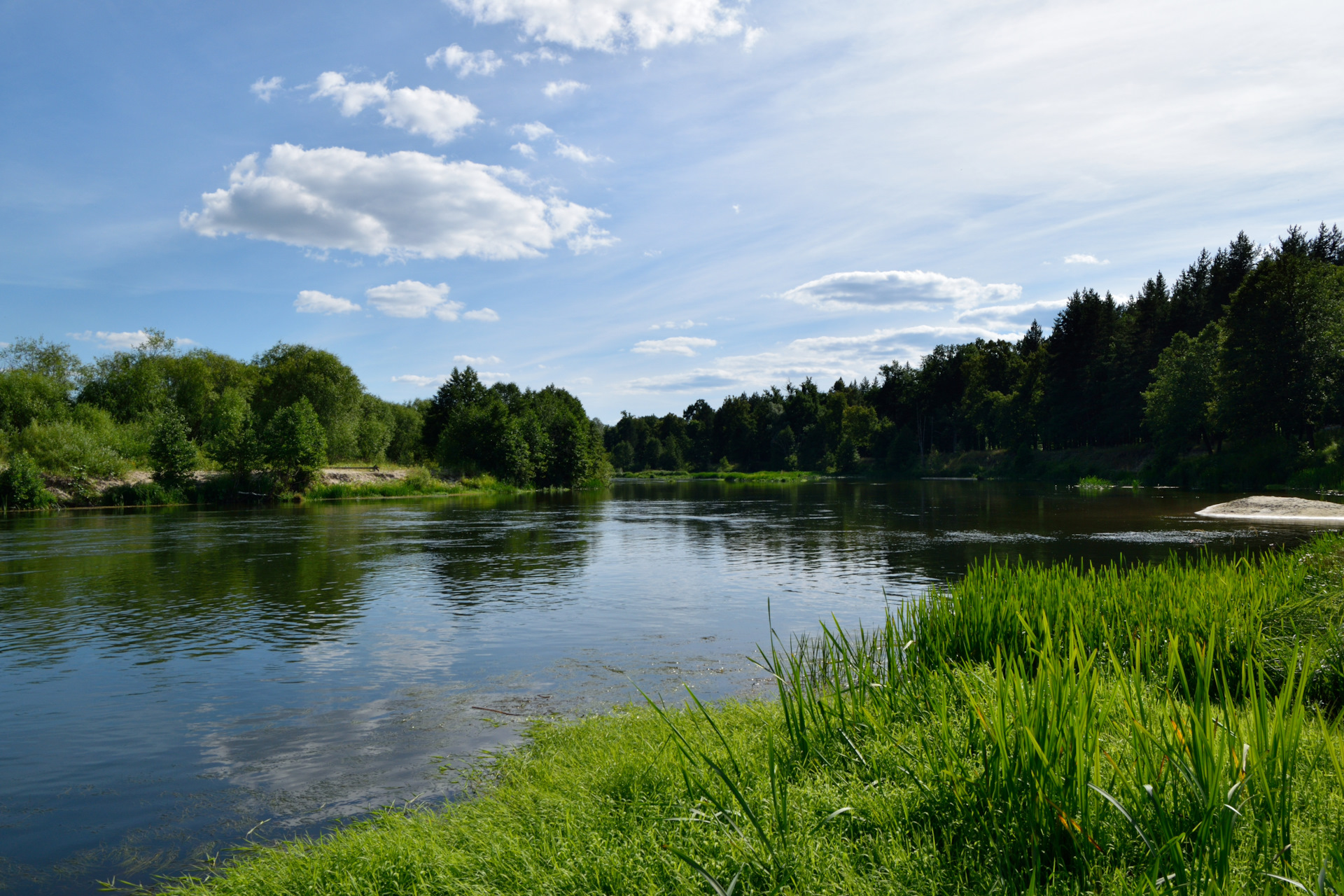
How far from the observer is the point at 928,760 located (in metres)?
4.47

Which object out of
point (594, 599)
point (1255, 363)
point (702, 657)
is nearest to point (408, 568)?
point (594, 599)

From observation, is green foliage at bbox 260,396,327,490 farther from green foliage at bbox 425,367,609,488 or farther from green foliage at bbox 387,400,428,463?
green foliage at bbox 387,400,428,463

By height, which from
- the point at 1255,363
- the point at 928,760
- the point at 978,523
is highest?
the point at 1255,363

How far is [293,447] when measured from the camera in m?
57.7

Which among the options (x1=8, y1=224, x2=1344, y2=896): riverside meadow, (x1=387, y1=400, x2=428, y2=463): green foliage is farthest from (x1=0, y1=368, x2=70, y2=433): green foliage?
(x1=387, y1=400, x2=428, y2=463): green foliage

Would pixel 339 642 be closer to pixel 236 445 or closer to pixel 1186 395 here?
pixel 236 445

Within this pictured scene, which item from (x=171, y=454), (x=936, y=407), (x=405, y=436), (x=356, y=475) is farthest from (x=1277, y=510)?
(x=405, y=436)

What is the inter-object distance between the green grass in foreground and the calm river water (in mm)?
1794

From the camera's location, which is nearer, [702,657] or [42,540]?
[702,657]

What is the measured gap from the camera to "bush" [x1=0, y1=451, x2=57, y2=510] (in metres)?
44.8

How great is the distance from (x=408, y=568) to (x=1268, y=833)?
78.3 ft

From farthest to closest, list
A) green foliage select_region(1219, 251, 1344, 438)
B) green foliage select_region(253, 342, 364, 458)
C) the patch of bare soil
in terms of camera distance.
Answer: green foliage select_region(253, 342, 364, 458)
the patch of bare soil
green foliage select_region(1219, 251, 1344, 438)

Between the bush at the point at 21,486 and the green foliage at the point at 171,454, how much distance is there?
286 inches

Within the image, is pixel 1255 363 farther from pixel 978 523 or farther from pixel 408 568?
pixel 408 568
